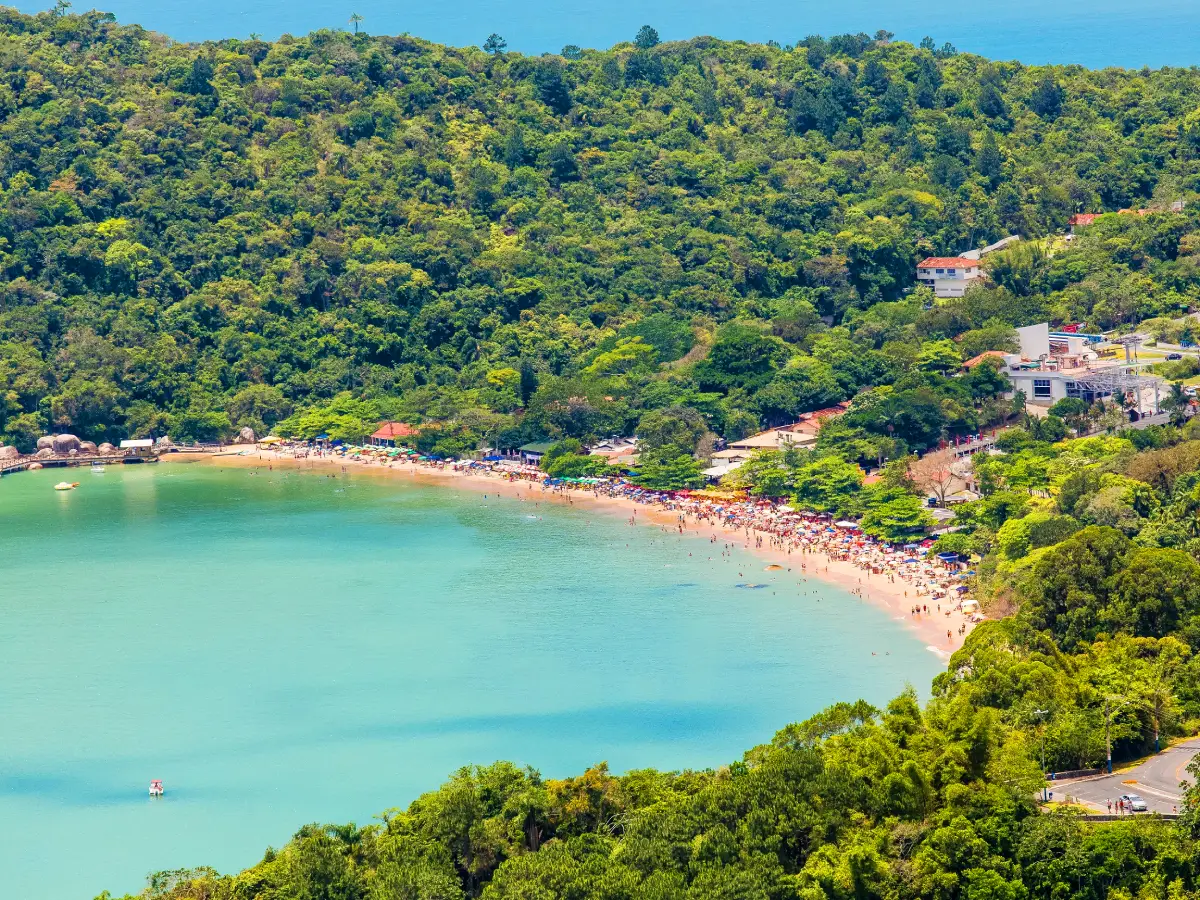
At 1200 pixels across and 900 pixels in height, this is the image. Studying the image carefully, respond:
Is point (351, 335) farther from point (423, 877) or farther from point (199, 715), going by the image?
point (423, 877)

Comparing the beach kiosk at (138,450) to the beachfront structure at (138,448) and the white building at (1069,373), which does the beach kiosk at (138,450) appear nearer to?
the beachfront structure at (138,448)

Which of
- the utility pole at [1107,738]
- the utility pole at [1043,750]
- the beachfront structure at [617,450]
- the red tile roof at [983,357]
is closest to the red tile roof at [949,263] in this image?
the red tile roof at [983,357]

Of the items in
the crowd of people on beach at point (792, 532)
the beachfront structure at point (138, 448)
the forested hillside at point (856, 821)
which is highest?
the beachfront structure at point (138, 448)

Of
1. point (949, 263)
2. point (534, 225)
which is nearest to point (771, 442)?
point (949, 263)

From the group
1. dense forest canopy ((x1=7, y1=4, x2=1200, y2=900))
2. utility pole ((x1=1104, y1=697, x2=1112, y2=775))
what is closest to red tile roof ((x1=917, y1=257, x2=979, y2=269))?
dense forest canopy ((x1=7, y1=4, x2=1200, y2=900))

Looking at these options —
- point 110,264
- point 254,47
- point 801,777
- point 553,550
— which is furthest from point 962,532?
point 254,47

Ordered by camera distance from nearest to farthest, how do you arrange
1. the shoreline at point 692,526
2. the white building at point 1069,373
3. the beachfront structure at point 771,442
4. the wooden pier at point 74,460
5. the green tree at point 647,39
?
the shoreline at point 692,526 → the white building at point 1069,373 → the beachfront structure at point 771,442 → the wooden pier at point 74,460 → the green tree at point 647,39

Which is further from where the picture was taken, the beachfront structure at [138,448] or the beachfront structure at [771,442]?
the beachfront structure at [138,448]

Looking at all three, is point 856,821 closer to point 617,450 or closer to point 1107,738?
point 1107,738
